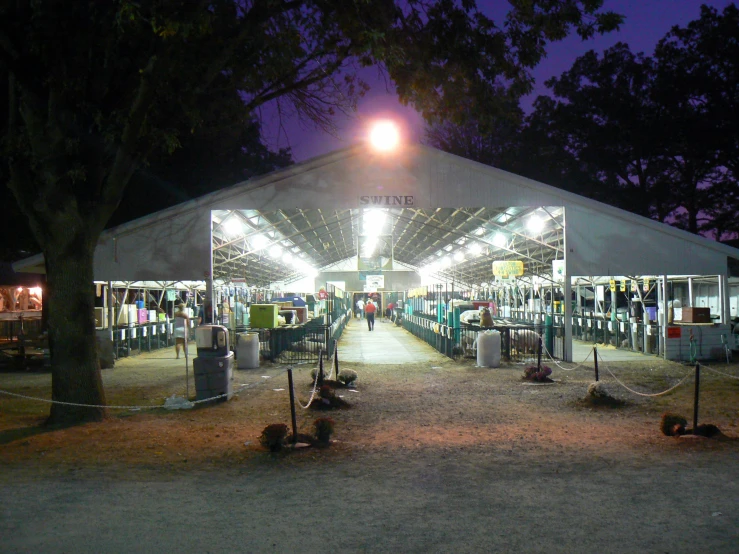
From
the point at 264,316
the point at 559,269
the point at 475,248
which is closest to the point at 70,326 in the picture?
the point at 264,316

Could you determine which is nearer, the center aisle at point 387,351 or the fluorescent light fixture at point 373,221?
the center aisle at point 387,351

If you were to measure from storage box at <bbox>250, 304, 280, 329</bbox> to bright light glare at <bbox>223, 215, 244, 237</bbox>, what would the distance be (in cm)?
358

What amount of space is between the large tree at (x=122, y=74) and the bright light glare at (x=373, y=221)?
12304mm

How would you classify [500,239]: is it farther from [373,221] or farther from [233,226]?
[233,226]

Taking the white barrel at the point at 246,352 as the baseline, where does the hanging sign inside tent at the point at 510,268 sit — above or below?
above

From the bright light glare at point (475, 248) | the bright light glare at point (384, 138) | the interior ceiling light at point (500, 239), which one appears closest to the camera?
the bright light glare at point (384, 138)

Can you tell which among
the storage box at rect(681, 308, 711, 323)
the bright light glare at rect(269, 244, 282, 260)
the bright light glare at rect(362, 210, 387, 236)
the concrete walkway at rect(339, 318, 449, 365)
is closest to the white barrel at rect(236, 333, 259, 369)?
the concrete walkway at rect(339, 318, 449, 365)

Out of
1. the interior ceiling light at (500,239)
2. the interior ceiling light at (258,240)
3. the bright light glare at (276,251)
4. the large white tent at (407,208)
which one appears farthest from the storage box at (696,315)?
the bright light glare at (276,251)

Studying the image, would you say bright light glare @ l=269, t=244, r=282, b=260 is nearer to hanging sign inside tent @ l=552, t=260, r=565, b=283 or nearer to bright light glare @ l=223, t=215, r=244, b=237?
bright light glare @ l=223, t=215, r=244, b=237

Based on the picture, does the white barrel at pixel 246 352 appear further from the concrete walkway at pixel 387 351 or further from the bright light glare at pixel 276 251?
the bright light glare at pixel 276 251

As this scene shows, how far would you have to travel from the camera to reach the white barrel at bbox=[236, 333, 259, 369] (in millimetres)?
17641

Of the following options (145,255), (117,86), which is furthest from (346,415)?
(145,255)

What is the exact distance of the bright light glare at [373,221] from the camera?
23.4 meters

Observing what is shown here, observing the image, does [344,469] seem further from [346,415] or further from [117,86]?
[117,86]
